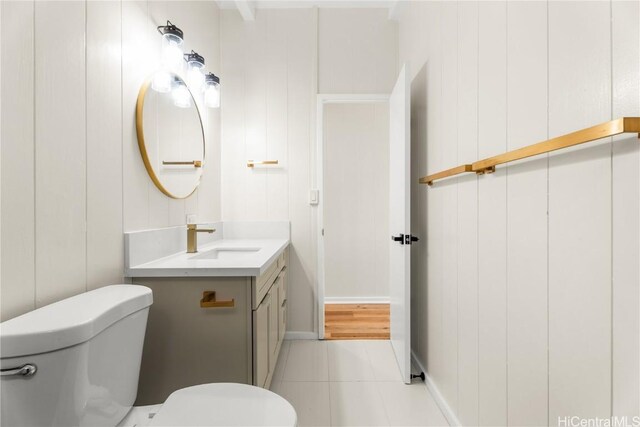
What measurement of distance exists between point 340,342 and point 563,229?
6.71 ft

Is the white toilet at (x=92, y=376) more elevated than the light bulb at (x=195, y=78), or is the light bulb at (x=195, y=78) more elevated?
the light bulb at (x=195, y=78)

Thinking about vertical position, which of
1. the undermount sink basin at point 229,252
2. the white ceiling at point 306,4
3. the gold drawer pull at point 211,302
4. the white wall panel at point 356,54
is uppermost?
the white ceiling at point 306,4

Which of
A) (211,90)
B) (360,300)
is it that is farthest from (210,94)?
(360,300)

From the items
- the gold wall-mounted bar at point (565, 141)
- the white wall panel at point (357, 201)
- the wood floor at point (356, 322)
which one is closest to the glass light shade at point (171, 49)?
the gold wall-mounted bar at point (565, 141)

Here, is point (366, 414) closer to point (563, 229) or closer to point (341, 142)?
point (563, 229)

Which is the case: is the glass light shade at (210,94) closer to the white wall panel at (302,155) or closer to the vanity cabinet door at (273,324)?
the white wall panel at (302,155)

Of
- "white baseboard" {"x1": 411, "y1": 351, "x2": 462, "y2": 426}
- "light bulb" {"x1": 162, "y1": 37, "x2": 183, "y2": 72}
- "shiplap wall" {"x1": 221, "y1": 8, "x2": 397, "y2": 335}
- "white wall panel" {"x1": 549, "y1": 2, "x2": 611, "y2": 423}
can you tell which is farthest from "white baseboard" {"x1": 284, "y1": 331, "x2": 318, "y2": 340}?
"light bulb" {"x1": 162, "y1": 37, "x2": 183, "y2": 72}

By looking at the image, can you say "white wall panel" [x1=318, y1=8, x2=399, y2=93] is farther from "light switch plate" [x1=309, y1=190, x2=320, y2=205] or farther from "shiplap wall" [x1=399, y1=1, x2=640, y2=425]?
"shiplap wall" [x1=399, y1=1, x2=640, y2=425]

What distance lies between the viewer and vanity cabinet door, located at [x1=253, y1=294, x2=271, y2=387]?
4.20ft

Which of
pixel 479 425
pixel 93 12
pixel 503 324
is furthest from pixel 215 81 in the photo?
pixel 479 425

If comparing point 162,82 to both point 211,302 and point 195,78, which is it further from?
point 211,302

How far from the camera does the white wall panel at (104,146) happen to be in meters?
1.12

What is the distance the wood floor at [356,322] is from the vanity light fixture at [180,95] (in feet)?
6.92

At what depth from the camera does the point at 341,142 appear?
11.4ft
